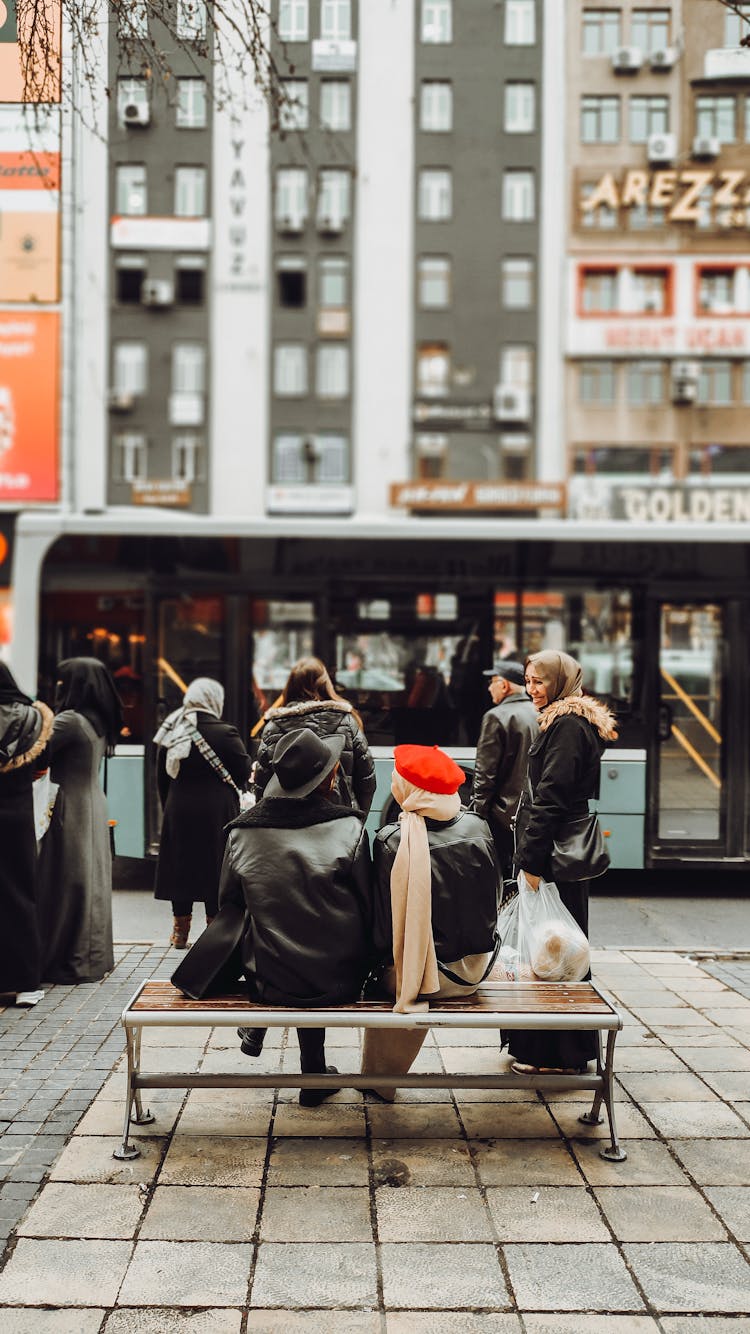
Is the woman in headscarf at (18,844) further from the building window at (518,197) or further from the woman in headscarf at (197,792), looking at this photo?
the building window at (518,197)

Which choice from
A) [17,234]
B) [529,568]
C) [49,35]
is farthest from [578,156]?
[49,35]

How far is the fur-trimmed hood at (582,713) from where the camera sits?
4715 millimetres

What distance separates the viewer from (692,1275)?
3248 millimetres

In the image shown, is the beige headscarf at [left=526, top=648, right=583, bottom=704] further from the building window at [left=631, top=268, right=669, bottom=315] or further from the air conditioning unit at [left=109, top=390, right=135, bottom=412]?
the building window at [left=631, top=268, right=669, bottom=315]

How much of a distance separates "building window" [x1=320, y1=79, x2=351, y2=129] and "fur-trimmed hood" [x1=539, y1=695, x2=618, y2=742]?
91.7 feet

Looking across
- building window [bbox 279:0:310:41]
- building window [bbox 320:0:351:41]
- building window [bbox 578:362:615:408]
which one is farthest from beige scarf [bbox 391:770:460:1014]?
building window [bbox 578:362:615:408]

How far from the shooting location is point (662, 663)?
899 cm

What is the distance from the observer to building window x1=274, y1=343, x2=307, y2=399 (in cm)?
3431

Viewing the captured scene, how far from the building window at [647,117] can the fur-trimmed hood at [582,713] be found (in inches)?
1299

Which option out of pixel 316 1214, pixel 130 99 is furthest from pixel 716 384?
pixel 316 1214

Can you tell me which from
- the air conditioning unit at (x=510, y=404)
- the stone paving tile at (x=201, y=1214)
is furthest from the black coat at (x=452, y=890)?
the air conditioning unit at (x=510, y=404)

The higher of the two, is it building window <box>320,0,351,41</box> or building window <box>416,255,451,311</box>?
building window <box>416,255,451,311</box>

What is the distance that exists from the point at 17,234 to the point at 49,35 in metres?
18.1

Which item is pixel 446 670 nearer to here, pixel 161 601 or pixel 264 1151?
pixel 161 601
